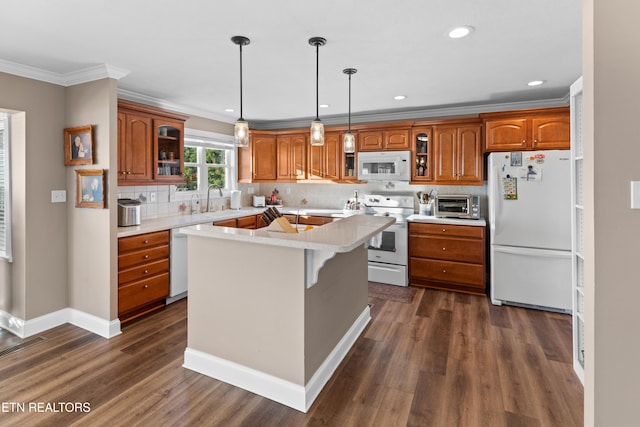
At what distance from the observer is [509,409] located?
2068mm

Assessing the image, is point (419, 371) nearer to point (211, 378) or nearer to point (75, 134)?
point (211, 378)

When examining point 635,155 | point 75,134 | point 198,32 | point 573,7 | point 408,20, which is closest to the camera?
point 635,155

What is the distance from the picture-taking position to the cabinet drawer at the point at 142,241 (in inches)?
126

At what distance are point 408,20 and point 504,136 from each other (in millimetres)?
2462

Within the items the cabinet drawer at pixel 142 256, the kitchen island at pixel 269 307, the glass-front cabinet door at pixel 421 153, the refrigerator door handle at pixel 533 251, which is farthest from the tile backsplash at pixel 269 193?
the kitchen island at pixel 269 307

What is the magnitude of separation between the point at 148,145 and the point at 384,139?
3.03 metres

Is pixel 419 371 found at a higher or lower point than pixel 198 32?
lower

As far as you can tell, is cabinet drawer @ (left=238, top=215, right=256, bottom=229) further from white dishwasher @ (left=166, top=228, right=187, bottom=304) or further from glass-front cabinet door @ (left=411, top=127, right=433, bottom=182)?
glass-front cabinet door @ (left=411, top=127, right=433, bottom=182)

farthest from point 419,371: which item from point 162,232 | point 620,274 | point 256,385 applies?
point 162,232

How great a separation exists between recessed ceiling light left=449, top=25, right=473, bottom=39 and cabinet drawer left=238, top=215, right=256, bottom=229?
11.0 ft

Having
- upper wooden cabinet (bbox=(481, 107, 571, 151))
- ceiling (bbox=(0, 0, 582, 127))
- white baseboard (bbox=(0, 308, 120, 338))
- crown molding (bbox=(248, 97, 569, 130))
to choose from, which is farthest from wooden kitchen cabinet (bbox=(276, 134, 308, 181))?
white baseboard (bbox=(0, 308, 120, 338))

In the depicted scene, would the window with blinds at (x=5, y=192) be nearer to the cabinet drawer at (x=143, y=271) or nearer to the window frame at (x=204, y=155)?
the cabinet drawer at (x=143, y=271)

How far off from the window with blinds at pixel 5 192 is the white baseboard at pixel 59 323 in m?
0.60

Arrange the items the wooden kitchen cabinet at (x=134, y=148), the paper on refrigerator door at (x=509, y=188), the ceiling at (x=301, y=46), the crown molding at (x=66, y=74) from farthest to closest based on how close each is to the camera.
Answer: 1. the paper on refrigerator door at (x=509, y=188)
2. the wooden kitchen cabinet at (x=134, y=148)
3. the crown molding at (x=66, y=74)
4. the ceiling at (x=301, y=46)
